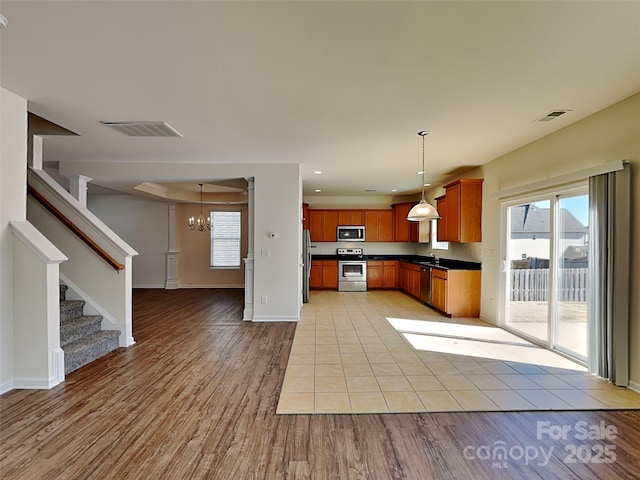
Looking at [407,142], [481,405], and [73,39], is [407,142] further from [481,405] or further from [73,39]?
[73,39]

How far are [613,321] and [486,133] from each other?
7.46 feet

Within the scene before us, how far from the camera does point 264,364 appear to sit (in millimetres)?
3564

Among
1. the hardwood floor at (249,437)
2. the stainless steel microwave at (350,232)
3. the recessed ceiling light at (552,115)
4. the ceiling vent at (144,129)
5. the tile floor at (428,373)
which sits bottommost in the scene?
the hardwood floor at (249,437)

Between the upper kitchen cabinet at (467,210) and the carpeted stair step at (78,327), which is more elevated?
the upper kitchen cabinet at (467,210)

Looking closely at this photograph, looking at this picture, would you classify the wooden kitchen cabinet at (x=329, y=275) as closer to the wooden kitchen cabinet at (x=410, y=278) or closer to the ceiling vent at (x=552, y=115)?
the wooden kitchen cabinet at (x=410, y=278)

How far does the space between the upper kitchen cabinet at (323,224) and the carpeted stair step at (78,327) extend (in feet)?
19.0

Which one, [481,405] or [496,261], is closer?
[481,405]

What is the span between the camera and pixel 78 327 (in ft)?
12.4

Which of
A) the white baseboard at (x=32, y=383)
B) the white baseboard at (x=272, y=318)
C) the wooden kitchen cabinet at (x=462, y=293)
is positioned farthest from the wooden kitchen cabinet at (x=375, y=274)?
the white baseboard at (x=32, y=383)

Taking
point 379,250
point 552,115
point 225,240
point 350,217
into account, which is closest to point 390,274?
point 379,250

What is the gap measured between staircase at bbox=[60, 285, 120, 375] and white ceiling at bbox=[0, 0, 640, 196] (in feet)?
6.93

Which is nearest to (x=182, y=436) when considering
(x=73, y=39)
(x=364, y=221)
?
(x=73, y=39)

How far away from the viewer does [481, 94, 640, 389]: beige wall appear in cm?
289

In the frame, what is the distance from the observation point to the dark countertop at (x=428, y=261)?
5988mm
